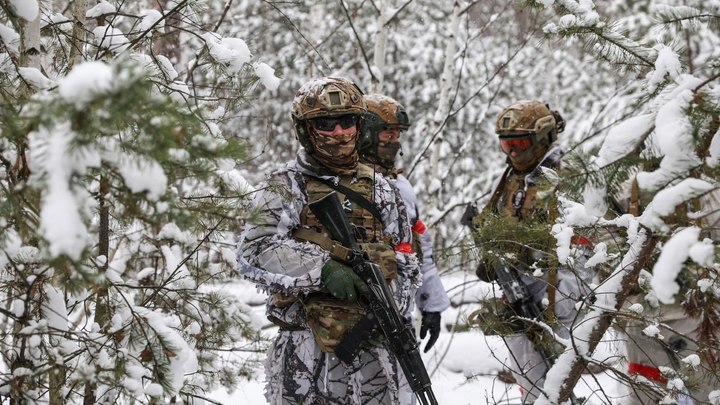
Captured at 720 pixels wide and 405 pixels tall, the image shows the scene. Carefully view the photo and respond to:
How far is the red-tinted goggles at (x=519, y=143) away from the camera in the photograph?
525cm

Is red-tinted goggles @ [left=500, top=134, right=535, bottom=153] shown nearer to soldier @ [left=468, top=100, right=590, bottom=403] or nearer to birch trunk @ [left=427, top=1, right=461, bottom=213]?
soldier @ [left=468, top=100, right=590, bottom=403]

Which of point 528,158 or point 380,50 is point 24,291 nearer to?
point 528,158

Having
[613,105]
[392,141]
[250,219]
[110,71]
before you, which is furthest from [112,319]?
[613,105]

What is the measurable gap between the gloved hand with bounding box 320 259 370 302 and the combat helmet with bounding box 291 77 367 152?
0.75m

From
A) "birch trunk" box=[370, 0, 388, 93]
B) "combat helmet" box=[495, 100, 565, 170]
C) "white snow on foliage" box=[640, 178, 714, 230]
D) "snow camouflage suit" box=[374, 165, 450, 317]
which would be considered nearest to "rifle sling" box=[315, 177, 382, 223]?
"snow camouflage suit" box=[374, 165, 450, 317]

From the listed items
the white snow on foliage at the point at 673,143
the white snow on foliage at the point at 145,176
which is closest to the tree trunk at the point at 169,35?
the white snow on foliage at the point at 145,176

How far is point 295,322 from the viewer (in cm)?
338

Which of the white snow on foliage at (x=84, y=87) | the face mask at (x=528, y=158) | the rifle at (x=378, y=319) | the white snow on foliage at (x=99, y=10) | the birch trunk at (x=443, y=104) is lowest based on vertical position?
the white snow on foliage at (x=84, y=87)

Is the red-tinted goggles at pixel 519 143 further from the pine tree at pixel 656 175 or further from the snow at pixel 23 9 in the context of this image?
the snow at pixel 23 9

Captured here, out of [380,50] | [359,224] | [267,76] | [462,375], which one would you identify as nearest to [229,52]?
[267,76]

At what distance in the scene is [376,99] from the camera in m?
5.63

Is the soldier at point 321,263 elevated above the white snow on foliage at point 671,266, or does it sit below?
above

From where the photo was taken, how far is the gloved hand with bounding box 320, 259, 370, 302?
3139 mm

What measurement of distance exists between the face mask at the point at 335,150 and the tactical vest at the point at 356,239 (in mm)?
72
